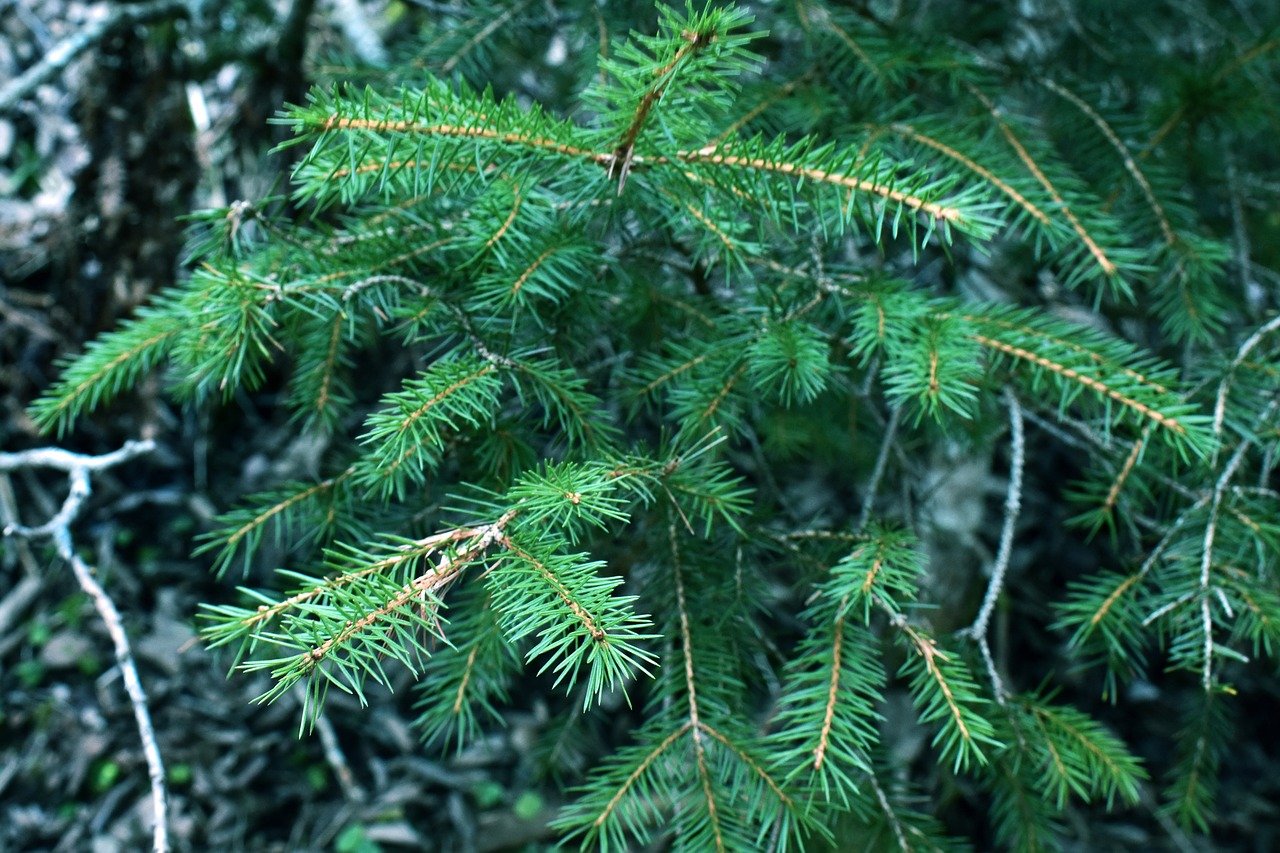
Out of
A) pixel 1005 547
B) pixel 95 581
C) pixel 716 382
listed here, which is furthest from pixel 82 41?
pixel 1005 547

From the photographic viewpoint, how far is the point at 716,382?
1024 mm

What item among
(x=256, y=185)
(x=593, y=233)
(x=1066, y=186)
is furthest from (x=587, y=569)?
(x=256, y=185)

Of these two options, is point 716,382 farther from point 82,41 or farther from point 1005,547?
point 82,41

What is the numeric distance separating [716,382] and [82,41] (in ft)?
4.98

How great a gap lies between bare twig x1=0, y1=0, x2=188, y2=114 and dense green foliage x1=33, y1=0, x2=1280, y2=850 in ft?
2.19

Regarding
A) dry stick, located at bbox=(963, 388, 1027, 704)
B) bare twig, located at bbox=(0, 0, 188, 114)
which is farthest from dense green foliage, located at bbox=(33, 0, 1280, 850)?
bare twig, located at bbox=(0, 0, 188, 114)

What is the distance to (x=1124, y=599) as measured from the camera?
111 cm

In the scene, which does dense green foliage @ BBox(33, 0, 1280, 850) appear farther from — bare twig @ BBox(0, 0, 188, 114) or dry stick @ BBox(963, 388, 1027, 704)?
bare twig @ BBox(0, 0, 188, 114)

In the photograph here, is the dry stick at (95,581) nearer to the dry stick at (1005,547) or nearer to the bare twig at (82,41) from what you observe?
the bare twig at (82,41)

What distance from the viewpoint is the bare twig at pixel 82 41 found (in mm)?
1646

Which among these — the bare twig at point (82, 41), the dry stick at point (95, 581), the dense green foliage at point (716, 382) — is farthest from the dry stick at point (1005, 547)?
the bare twig at point (82, 41)

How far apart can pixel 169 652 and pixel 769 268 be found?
157 cm

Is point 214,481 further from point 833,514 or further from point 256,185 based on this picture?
point 833,514

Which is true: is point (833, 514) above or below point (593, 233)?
below
